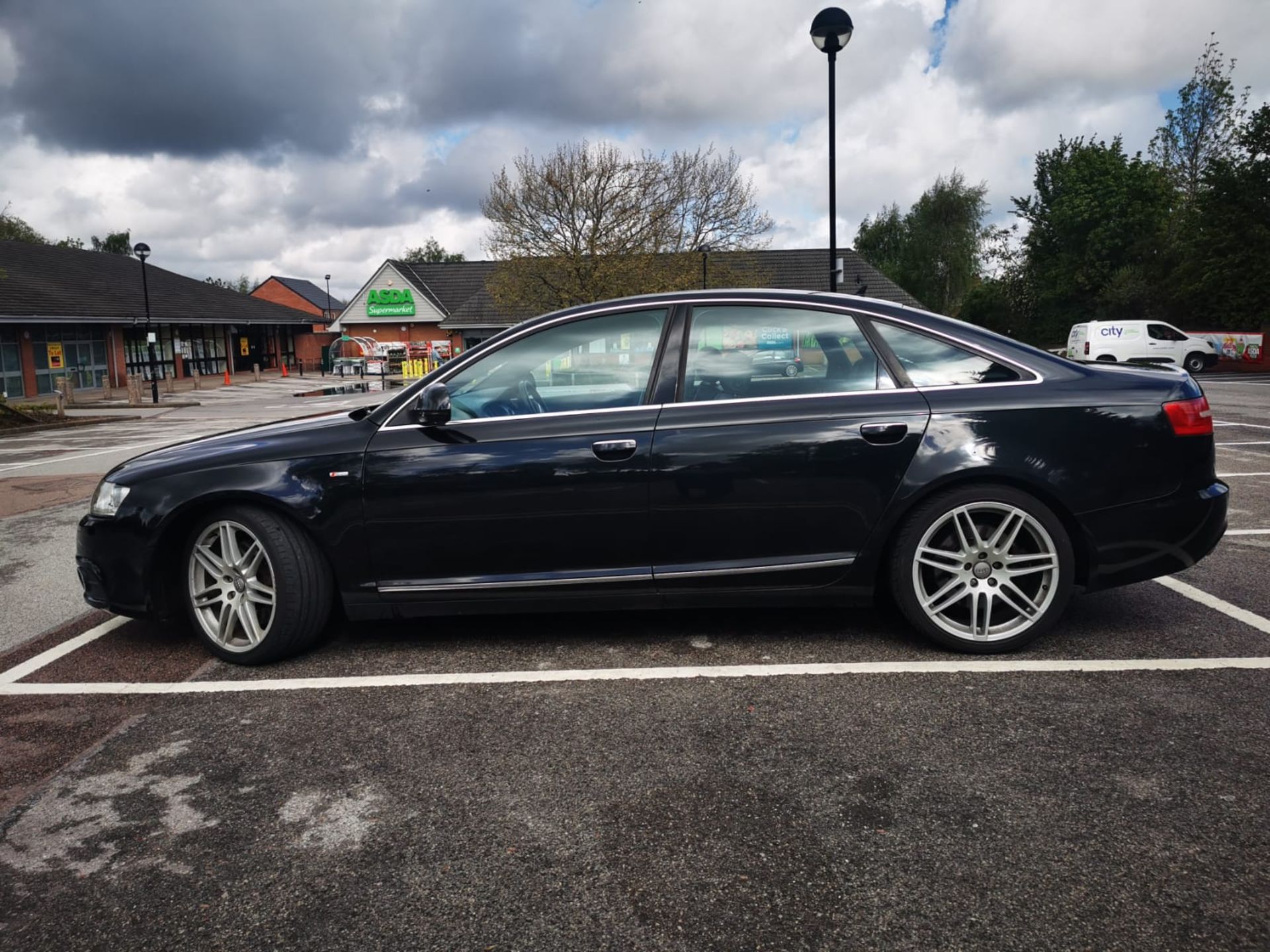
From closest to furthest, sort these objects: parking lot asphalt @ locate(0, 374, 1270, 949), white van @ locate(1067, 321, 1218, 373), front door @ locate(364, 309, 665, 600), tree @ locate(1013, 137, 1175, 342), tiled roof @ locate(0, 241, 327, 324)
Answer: parking lot asphalt @ locate(0, 374, 1270, 949), front door @ locate(364, 309, 665, 600), tiled roof @ locate(0, 241, 327, 324), white van @ locate(1067, 321, 1218, 373), tree @ locate(1013, 137, 1175, 342)

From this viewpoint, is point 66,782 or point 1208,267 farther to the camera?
point 1208,267

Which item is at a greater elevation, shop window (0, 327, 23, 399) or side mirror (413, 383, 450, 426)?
shop window (0, 327, 23, 399)

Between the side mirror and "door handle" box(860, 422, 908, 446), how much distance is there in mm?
1770

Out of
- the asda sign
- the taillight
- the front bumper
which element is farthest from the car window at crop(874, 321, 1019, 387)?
the asda sign

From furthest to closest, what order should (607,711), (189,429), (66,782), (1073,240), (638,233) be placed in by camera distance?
1. (1073,240)
2. (638,233)
3. (189,429)
4. (607,711)
5. (66,782)

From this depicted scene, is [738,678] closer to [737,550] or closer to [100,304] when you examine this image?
[737,550]

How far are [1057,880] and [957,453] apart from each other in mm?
1923

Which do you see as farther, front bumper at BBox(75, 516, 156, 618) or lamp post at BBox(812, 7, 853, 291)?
lamp post at BBox(812, 7, 853, 291)

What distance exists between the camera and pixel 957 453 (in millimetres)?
3859

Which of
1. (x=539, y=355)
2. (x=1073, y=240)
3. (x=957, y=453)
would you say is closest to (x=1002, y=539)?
(x=957, y=453)

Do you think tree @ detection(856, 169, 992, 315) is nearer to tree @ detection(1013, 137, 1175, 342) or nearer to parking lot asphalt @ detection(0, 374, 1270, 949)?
tree @ detection(1013, 137, 1175, 342)

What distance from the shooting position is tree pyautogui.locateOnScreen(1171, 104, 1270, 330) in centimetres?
3553

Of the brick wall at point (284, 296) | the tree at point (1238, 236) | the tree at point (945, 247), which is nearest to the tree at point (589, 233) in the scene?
the tree at point (1238, 236)

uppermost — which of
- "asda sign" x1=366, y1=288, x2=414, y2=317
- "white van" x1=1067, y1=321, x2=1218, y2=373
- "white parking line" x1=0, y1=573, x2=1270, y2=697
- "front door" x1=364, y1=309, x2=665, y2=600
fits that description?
"asda sign" x1=366, y1=288, x2=414, y2=317
